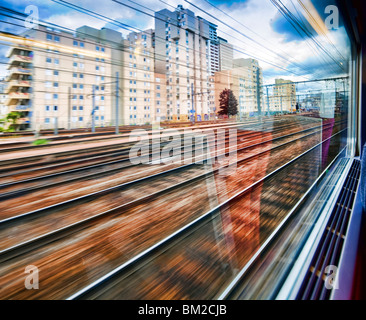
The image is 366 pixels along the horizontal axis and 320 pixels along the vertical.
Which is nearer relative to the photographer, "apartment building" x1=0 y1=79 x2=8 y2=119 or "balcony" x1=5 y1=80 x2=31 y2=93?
"apartment building" x1=0 y1=79 x2=8 y2=119

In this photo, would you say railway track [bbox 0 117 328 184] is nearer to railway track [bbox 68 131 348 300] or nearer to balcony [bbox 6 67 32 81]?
balcony [bbox 6 67 32 81]

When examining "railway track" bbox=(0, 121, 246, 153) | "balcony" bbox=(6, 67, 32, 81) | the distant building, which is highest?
the distant building

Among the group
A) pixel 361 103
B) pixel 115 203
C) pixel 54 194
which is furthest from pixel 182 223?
pixel 361 103

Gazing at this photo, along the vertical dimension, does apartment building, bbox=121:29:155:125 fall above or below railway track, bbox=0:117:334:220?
above

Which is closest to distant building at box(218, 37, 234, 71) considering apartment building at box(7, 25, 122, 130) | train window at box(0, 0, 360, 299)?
train window at box(0, 0, 360, 299)

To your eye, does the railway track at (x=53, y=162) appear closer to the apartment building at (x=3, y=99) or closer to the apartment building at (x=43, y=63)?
the apartment building at (x=43, y=63)

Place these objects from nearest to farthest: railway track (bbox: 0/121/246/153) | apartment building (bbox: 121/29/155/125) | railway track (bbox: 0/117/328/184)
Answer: apartment building (bbox: 121/29/155/125) → railway track (bbox: 0/117/328/184) → railway track (bbox: 0/121/246/153)

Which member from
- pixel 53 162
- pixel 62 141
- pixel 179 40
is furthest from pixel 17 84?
pixel 62 141

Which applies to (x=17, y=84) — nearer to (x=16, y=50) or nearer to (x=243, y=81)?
(x=16, y=50)

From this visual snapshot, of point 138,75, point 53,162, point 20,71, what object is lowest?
point 53,162

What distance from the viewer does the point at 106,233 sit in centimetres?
142

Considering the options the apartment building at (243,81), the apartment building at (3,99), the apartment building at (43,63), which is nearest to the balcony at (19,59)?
the apartment building at (43,63)

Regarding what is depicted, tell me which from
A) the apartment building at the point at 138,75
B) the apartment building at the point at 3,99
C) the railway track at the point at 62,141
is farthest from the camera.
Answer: the railway track at the point at 62,141

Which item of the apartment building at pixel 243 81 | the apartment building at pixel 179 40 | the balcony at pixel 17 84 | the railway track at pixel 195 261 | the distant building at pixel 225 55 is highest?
the apartment building at pixel 179 40
